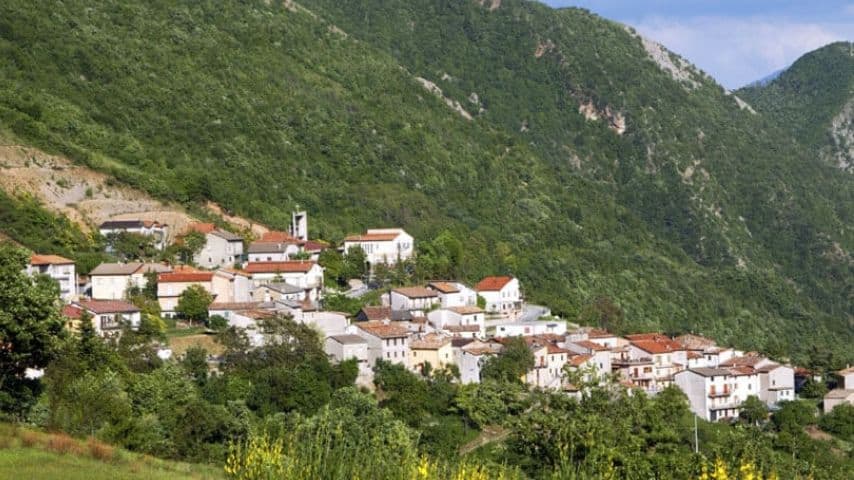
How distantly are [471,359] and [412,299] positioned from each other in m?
8.12

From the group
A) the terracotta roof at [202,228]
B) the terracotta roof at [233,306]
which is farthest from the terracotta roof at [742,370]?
the terracotta roof at [202,228]

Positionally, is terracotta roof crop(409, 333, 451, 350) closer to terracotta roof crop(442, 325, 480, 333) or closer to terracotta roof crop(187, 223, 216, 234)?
terracotta roof crop(442, 325, 480, 333)

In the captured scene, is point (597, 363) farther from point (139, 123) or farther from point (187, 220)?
point (139, 123)

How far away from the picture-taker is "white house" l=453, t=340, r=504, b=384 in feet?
181

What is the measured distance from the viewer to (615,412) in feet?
160

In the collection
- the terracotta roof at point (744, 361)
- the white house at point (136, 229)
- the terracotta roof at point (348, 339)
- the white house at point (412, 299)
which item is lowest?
the terracotta roof at point (744, 361)

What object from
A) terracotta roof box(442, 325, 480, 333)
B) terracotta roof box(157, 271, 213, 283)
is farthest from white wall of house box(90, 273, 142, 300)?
terracotta roof box(442, 325, 480, 333)

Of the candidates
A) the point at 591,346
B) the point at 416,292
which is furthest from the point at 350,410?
the point at 591,346

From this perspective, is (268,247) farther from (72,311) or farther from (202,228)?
(72,311)

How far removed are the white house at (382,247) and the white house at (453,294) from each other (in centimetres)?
540

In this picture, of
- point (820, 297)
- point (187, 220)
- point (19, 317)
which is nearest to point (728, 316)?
point (820, 297)

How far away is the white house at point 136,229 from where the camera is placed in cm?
6606

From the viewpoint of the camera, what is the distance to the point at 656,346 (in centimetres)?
6431

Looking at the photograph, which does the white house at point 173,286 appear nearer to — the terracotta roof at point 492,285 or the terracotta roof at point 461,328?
the terracotta roof at point 461,328
